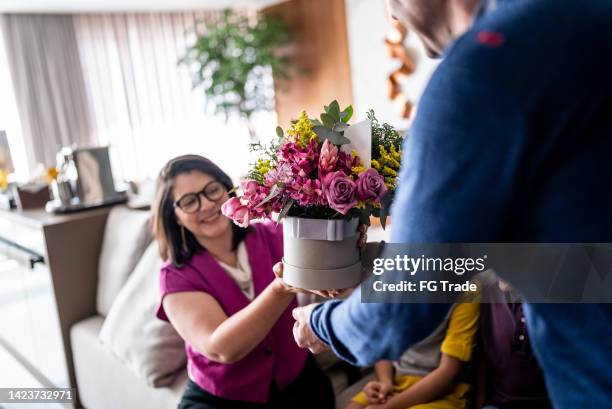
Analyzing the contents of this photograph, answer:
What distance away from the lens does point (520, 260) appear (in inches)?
23.0

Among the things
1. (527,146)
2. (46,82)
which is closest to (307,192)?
(527,146)

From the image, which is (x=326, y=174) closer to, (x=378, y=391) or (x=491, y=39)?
(x=491, y=39)

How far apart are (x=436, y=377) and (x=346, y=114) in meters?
0.78

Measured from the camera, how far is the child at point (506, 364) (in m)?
1.06

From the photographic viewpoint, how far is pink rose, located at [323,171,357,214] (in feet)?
2.42

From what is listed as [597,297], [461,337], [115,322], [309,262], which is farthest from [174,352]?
[597,297]

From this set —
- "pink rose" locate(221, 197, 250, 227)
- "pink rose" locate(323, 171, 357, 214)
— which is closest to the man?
"pink rose" locate(323, 171, 357, 214)

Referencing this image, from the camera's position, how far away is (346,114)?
0.80 m

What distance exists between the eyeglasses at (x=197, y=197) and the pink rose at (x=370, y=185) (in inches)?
25.5

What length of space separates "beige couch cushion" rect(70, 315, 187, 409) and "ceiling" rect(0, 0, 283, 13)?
3474 mm

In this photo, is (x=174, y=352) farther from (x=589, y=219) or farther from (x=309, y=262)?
(x=589, y=219)

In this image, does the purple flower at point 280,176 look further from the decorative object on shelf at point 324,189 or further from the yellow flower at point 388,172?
the yellow flower at point 388,172

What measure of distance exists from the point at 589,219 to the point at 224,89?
4.59m

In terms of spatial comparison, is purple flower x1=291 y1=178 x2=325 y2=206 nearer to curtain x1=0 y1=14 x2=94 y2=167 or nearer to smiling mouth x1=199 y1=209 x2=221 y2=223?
smiling mouth x1=199 y1=209 x2=221 y2=223
